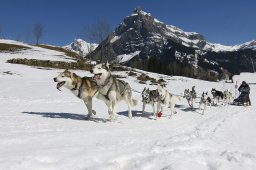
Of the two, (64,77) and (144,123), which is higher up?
(64,77)

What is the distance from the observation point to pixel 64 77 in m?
12.5

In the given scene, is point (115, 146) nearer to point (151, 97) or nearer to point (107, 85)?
point (107, 85)

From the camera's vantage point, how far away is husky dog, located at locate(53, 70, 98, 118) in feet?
40.9

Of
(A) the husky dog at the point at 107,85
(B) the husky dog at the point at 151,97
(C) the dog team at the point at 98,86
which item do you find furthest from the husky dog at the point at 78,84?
(B) the husky dog at the point at 151,97

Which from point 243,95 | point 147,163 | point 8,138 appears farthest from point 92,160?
point 243,95

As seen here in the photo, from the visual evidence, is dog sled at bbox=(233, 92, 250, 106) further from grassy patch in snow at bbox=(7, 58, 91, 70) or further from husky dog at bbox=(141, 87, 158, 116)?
grassy patch in snow at bbox=(7, 58, 91, 70)

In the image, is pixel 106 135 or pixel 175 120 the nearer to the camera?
pixel 106 135

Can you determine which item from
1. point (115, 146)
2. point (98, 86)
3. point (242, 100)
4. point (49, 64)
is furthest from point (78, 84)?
point (49, 64)

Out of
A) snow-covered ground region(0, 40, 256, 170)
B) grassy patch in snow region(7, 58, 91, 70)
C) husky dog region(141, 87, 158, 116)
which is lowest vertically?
snow-covered ground region(0, 40, 256, 170)

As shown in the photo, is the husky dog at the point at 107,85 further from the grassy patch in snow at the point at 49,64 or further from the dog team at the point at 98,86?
the grassy patch in snow at the point at 49,64

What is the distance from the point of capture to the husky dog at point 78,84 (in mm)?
12475

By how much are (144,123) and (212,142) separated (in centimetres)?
420

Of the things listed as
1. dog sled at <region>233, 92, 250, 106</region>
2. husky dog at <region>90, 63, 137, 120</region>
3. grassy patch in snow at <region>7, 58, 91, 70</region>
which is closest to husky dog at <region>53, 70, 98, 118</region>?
husky dog at <region>90, 63, 137, 120</region>

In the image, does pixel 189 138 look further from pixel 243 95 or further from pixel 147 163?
pixel 243 95
